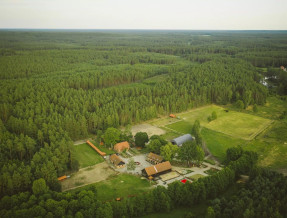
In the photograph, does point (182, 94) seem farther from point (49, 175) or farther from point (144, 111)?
point (49, 175)

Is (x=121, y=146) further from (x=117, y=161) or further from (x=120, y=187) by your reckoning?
(x=120, y=187)

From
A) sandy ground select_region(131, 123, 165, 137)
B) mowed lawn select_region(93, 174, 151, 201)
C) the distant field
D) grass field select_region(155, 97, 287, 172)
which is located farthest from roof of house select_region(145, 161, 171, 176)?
sandy ground select_region(131, 123, 165, 137)

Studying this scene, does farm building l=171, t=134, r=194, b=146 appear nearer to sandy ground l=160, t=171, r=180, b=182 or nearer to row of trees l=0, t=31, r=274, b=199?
row of trees l=0, t=31, r=274, b=199

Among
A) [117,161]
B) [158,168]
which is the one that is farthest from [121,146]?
[158,168]

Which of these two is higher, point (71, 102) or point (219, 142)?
point (71, 102)

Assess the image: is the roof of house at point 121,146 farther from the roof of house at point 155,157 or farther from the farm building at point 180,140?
the farm building at point 180,140

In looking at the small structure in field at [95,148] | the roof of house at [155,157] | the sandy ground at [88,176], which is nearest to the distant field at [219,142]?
the roof of house at [155,157]
